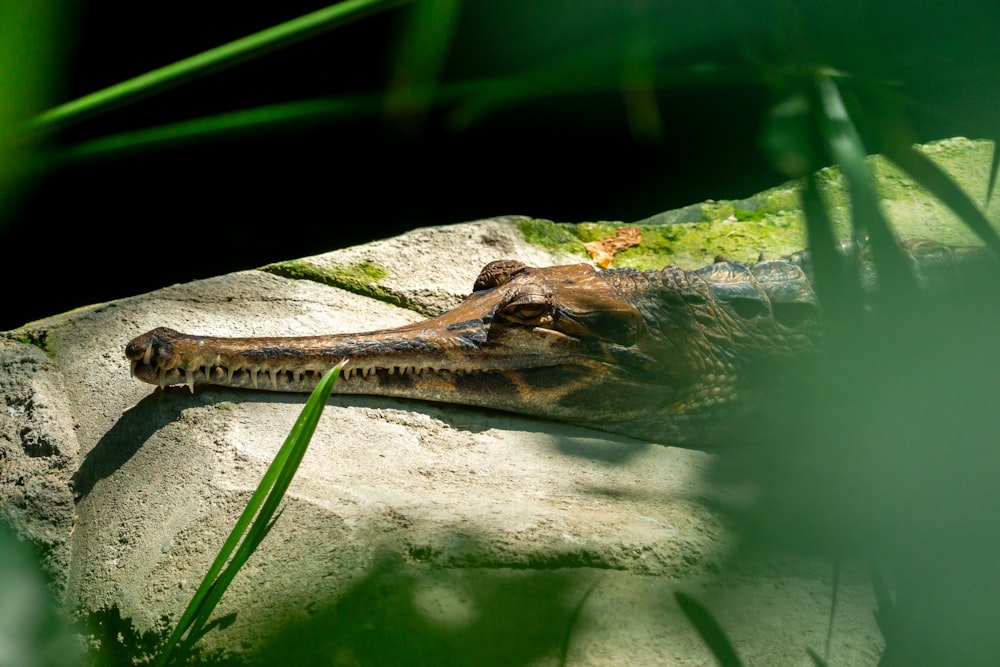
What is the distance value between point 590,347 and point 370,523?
5.37 feet

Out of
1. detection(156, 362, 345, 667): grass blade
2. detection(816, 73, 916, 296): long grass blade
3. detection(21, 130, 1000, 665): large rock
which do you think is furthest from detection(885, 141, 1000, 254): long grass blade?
detection(21, 130, 1000, 665): large rock

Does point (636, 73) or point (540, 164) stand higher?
point (540, 164)

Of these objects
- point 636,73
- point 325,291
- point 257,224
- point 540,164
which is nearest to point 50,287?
point 257,224

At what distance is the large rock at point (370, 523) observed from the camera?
213 centimetres

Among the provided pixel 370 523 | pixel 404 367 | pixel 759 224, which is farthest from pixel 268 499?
pixel 759 224

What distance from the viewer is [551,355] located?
3924 millimetres

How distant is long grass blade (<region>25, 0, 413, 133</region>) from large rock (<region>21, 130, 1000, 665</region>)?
1.24 metres

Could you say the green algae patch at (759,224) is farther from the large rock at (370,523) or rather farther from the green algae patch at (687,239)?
the large rock at (370,523)

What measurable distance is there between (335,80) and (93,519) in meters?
5.36

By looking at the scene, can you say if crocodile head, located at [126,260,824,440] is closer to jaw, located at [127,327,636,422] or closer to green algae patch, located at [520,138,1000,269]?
jaw, located at [127,327,636,422]

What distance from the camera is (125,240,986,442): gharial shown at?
3.67m

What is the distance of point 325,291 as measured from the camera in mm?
4719

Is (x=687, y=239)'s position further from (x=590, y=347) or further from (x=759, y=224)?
(x=590, y=347)

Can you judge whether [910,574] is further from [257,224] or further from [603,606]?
[257,224]
